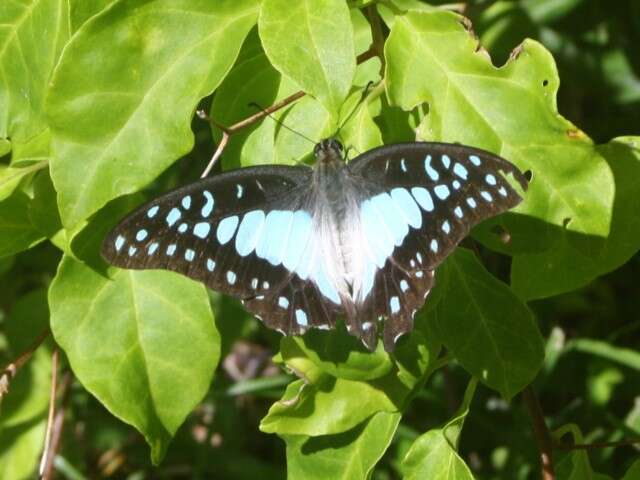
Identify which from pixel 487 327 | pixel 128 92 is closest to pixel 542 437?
pixel 487 327

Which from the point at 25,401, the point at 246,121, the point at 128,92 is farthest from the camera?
the point at 25,401

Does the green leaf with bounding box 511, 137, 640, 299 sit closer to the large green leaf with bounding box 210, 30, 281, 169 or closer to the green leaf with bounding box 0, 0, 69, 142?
the large green leaf with bounding box 210, 30, 281, 169

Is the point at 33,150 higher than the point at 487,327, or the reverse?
the point at 33,150

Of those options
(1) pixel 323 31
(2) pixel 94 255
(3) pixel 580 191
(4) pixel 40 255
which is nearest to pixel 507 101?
(3) pixel 580 191

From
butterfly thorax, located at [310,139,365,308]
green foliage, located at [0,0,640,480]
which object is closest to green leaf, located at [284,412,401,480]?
green foliage, located at [0,0,640,480]

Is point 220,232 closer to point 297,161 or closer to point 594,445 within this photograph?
point 297,161

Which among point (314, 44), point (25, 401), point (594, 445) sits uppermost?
point (314, 44)

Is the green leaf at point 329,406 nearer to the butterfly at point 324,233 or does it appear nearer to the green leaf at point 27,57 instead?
the butterfly at point 324,233

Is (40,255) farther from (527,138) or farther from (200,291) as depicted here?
(527,138)
